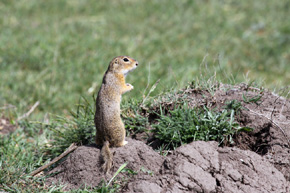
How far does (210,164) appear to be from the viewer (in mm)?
3557

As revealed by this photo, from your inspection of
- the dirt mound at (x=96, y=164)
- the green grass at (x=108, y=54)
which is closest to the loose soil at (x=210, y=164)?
the dirt mound at (x=96, y=164)

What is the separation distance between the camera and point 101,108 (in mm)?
3799

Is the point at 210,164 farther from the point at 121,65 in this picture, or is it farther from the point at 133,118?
the point at 121,65

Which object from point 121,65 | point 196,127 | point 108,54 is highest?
point 121,65

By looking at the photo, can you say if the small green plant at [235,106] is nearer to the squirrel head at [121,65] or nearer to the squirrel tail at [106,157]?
the squirrel head at [121,65]

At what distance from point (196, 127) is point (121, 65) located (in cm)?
98

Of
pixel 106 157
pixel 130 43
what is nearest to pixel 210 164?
pixel 106 157

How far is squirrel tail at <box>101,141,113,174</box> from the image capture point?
3.59 meters

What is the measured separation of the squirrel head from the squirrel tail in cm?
80

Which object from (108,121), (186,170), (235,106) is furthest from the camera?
(235,106)

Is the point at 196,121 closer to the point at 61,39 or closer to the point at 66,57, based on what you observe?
the point at 66,57

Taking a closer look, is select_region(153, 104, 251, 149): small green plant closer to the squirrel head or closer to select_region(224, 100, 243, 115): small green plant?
select_region(224, 100, 243, 115): small green plant

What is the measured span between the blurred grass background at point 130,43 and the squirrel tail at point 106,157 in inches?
96.5

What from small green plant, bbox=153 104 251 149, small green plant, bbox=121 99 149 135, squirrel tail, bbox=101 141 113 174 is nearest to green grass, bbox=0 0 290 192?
small green plant, bbox=121 99 149 135
